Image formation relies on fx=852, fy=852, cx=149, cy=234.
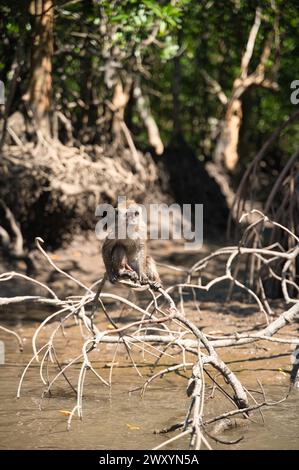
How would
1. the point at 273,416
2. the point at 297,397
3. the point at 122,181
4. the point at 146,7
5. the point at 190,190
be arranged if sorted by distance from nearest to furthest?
1. the point at 273,416
2. the point at 297,397
3. the point at 146,7
4. the point at 122,181
5. the point at 190,190

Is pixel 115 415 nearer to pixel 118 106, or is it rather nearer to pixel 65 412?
pixel 65 412

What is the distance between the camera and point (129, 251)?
20.7ft

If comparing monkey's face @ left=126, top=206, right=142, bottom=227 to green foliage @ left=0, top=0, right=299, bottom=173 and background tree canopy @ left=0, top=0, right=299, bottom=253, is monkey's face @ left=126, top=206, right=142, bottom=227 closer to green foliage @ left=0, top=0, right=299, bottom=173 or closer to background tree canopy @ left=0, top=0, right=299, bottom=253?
background tree canopy @ left=0, top=0, right=299, bottom=253

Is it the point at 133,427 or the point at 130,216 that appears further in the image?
the point at 130,216

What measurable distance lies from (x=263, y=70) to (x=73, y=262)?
217 inches

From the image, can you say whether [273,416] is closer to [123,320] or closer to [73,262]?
[123,320]

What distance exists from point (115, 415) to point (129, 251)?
119cm

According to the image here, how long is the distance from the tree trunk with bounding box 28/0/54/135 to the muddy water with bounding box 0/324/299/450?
4318 mm

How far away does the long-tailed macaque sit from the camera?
6035 mm

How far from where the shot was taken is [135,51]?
12.2 m

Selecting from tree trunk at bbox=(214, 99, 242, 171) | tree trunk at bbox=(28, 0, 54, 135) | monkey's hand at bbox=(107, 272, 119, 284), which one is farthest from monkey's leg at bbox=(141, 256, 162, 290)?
tree trunk at bbox=(214, 99, 242, 171)

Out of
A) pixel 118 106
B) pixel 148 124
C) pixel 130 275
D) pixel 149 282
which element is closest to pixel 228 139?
pixel 148 124

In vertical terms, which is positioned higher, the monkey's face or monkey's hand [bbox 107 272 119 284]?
the monkey's face
